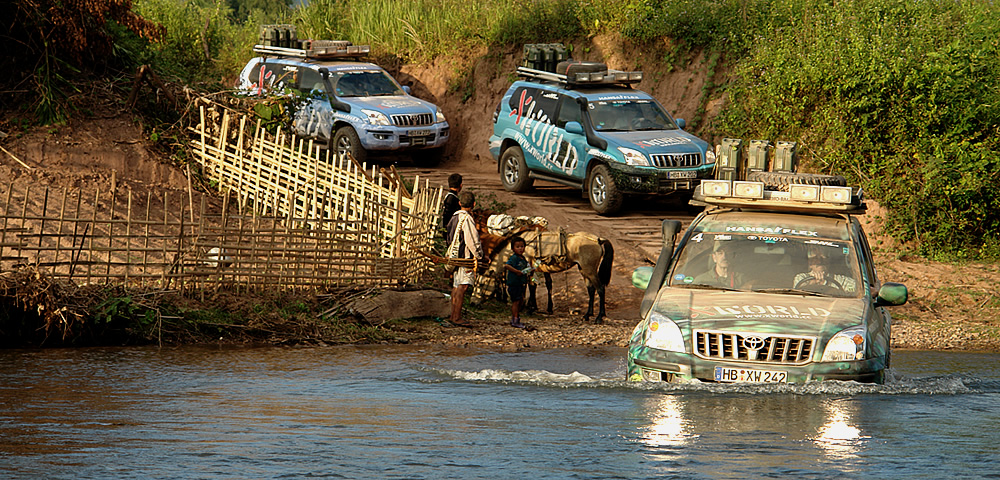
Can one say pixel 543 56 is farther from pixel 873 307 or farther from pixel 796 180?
pixel 873 307

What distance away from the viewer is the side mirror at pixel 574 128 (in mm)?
19103

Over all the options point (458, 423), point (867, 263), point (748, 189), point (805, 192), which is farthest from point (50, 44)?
point (867, 263)

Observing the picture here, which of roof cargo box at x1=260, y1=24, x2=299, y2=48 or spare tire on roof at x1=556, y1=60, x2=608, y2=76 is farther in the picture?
roof cargo box at x1=260, y1=24, x2=299, y2=48

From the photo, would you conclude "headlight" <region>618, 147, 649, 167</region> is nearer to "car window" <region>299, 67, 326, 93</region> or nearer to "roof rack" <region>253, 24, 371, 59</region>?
"car window" <region>299, 67, 326, 93</region>

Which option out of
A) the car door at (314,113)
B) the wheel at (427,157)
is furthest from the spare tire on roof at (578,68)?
the car door at (314,113)

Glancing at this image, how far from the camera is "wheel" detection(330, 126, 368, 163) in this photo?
841 inches

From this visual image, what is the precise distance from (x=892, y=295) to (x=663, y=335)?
185 cm

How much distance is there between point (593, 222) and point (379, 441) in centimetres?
1081

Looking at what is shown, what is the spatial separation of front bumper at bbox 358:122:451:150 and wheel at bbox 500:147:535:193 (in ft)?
5.94

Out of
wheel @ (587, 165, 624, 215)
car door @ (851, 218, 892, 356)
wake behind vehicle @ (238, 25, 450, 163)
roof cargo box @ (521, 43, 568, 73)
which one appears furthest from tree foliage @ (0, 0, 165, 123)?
car door @ (851, 218, 892, 356)

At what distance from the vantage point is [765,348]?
8.71 metres

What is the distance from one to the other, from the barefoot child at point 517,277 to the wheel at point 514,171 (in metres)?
6.15

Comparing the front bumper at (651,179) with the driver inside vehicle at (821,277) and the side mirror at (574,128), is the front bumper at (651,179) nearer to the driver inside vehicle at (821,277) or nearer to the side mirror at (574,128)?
the side mirror at (574,128)

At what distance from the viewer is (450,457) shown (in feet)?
24.8
